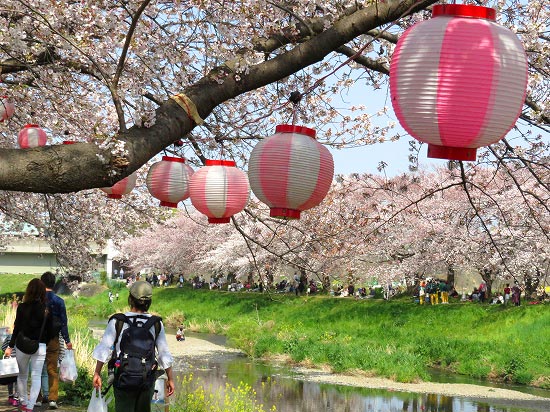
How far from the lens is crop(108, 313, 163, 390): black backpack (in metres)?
5.05

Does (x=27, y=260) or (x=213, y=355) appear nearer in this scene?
(x=213, y=355)

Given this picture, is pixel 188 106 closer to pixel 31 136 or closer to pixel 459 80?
pixel 459 80

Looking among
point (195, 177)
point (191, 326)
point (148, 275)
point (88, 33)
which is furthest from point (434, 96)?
point (148, 275)

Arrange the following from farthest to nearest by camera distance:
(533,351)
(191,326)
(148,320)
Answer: (191,326)
(533,351)
(148,320)

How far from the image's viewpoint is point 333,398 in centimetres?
1788

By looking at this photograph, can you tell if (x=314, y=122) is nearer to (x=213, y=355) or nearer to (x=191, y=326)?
(x=213, y=355)

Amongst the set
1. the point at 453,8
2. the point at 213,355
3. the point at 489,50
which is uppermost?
the point at 453,8

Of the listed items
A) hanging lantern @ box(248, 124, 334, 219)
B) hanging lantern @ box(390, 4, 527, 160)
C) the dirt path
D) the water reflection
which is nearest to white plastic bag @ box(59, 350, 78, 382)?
hanging lantern @ box(248, 124, 334, 219)

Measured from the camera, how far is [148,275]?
181 feet

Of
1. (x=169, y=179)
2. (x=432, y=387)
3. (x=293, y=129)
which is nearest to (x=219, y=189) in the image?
(x=169, y=179)

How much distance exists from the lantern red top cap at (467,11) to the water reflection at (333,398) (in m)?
13.7

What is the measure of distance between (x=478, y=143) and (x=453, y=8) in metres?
0.68

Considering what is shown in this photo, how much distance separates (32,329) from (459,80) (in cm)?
568

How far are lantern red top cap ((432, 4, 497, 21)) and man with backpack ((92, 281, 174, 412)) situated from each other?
277cm
